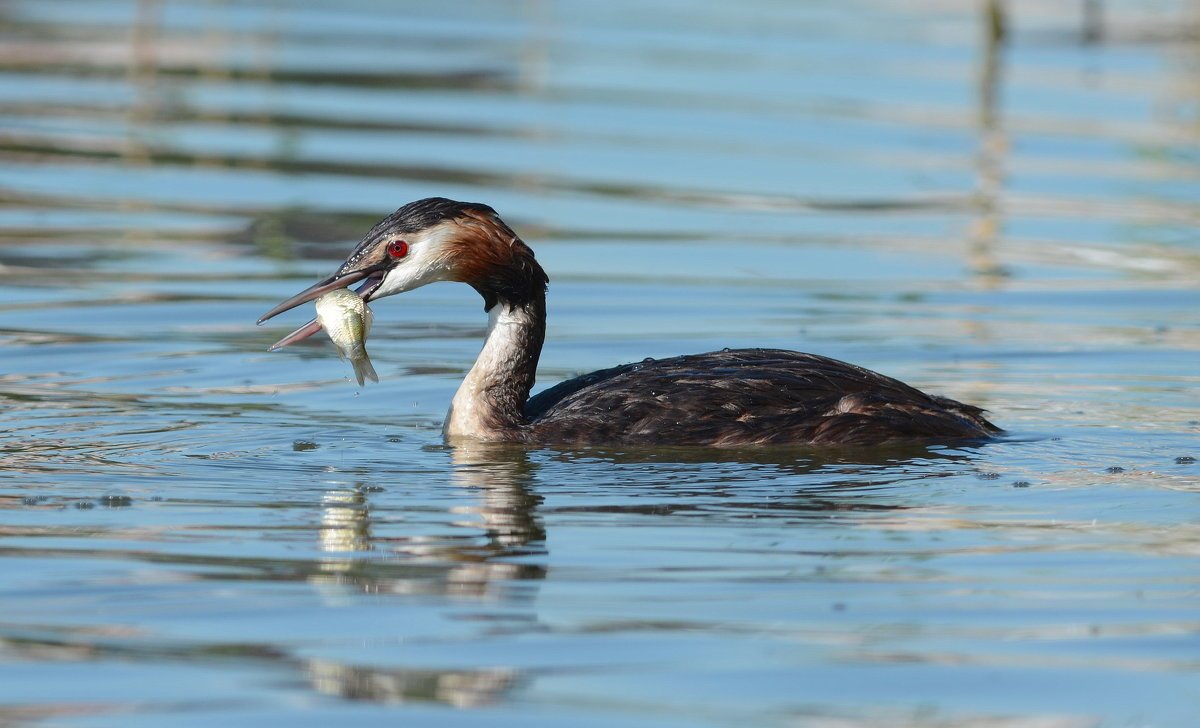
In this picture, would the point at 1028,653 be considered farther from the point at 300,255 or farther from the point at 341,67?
the point at 341,67

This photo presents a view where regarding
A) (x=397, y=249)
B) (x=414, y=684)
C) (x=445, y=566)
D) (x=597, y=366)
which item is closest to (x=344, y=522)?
(x=445, y=566)

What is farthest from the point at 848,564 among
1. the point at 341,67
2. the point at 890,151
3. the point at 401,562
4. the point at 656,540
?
the point at 341,67

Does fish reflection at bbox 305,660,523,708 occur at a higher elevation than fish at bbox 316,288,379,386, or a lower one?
lower

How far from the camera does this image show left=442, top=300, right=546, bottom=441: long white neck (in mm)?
9719

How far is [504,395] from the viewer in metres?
9.82

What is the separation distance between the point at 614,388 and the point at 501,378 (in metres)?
0.57

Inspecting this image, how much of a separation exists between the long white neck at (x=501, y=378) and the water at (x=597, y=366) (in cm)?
18

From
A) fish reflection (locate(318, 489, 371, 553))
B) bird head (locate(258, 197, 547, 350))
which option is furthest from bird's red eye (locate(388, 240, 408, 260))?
fish reflection (locate(318, 489, 371, 553))

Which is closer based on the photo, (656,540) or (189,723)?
(189,723)

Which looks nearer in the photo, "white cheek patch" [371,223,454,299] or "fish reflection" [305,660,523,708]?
"fish reflection" [305,660,523,708]

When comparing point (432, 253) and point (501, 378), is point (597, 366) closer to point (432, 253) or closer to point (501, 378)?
point (501, 378)

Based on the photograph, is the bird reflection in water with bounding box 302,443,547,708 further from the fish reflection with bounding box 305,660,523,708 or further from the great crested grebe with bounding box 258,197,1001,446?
the great crested grebe with bounding box 258,197,1001,446

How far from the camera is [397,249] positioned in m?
9.45

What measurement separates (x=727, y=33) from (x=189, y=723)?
22.3m
